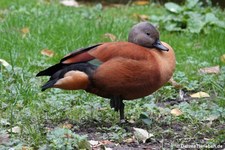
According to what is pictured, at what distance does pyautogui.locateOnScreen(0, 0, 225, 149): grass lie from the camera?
4.71m

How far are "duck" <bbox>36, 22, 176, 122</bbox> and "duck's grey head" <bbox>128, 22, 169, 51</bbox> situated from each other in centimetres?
7

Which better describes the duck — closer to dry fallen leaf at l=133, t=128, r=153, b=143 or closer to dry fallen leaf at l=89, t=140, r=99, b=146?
dry fallen leaf at l=133, t=128, r=153, b=143

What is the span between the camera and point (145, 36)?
5035mm

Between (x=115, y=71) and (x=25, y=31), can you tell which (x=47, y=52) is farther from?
(x=115, y=71)

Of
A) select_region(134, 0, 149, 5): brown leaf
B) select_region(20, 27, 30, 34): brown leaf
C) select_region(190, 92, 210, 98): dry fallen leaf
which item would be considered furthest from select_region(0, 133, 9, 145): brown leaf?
select_region(134, 0, 149, 5): brown leaf

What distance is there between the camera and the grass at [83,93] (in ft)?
15.5

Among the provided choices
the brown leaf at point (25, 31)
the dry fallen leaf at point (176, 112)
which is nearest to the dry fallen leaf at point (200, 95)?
the dry fallen leaf at point (176, 112)

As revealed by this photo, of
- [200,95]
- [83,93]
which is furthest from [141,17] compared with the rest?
[83,93]

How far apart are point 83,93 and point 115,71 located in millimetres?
1165

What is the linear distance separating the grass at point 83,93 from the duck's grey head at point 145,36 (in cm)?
55

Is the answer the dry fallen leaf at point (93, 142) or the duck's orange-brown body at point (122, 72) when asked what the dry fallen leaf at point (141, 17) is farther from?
the dry fallen leaf at point (93, 142)

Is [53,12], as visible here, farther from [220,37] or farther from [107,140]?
[107,140]

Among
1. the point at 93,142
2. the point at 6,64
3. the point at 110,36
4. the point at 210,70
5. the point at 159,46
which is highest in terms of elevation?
the point at 159,46

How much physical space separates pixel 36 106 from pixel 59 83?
69 cm
